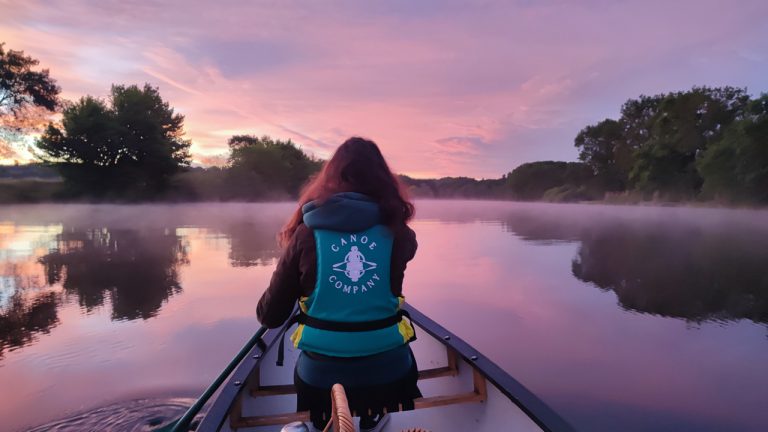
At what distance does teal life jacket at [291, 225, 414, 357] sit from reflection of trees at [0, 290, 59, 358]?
19.8 feet

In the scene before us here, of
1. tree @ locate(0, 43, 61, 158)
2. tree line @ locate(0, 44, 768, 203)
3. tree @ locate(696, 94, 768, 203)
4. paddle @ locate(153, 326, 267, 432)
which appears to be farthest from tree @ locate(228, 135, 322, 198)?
paddle @ locate(153, 326, 267, 432)

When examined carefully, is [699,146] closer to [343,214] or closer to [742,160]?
[742,160]

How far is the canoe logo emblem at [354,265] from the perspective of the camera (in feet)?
6.49

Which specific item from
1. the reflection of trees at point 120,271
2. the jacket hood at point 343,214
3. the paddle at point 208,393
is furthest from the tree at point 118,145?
the jacket hood at point 343,214

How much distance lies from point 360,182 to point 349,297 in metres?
0.53

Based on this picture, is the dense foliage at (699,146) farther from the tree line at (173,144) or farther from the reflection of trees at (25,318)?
the reflection of trees at (25,318)

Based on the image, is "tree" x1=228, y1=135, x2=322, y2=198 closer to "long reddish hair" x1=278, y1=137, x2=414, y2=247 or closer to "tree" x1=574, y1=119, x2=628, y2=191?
"tree" x1=574, y1=119, x2=628, y2=191

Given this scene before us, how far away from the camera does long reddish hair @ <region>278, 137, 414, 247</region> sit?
2.09 meters

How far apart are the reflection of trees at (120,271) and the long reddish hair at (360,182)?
7.03 m

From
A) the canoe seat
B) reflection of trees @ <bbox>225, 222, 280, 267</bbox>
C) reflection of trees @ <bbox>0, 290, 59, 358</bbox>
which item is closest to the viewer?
the canoe seat

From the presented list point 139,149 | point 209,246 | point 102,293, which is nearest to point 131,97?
point 139,149

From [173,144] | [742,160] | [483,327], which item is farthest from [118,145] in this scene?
[742,160]

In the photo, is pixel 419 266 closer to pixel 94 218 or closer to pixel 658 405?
pixel 658 405

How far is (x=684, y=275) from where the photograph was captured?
1184 cm
